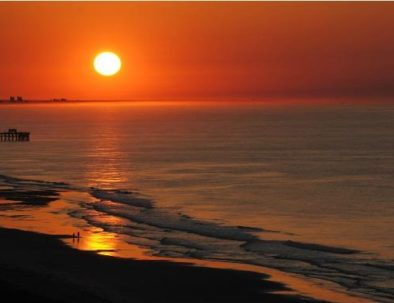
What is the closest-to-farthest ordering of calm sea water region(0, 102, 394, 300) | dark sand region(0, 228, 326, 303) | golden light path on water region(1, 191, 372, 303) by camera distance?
dark sand region(0, 228, 326, 303) < golden light path on water region(1, 191, 372, 303) < calm sea water region(0, 102, 394, 300)

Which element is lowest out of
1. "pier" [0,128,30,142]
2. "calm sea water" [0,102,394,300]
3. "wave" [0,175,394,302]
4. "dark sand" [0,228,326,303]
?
"dark sand" [0,228,326,303]

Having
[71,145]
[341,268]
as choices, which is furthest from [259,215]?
[71,145]

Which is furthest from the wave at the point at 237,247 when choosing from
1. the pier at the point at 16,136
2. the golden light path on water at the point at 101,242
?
the pier at the point at 16,136

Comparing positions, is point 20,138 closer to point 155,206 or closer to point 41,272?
point 155,206

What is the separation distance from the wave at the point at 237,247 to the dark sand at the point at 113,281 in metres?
2.80

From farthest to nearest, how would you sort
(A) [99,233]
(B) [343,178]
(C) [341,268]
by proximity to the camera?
(B) [343,178]
(A) [99,233]
(C) [341,268]

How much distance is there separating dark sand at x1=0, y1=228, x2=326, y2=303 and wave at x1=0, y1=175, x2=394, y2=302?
280cm

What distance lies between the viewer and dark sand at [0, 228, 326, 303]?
1115 inches

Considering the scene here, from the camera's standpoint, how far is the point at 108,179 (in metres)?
76.1

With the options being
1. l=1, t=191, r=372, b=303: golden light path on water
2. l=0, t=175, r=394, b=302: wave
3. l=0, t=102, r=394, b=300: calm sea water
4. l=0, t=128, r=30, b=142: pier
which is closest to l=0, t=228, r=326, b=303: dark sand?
l=1, t=191, r=372, b=303: golden light path on water

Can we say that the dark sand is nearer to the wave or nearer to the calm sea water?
the wave

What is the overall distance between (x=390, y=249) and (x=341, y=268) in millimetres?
5461

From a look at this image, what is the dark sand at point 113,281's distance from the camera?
28.3 meters

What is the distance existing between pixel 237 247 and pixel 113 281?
9276 mm
